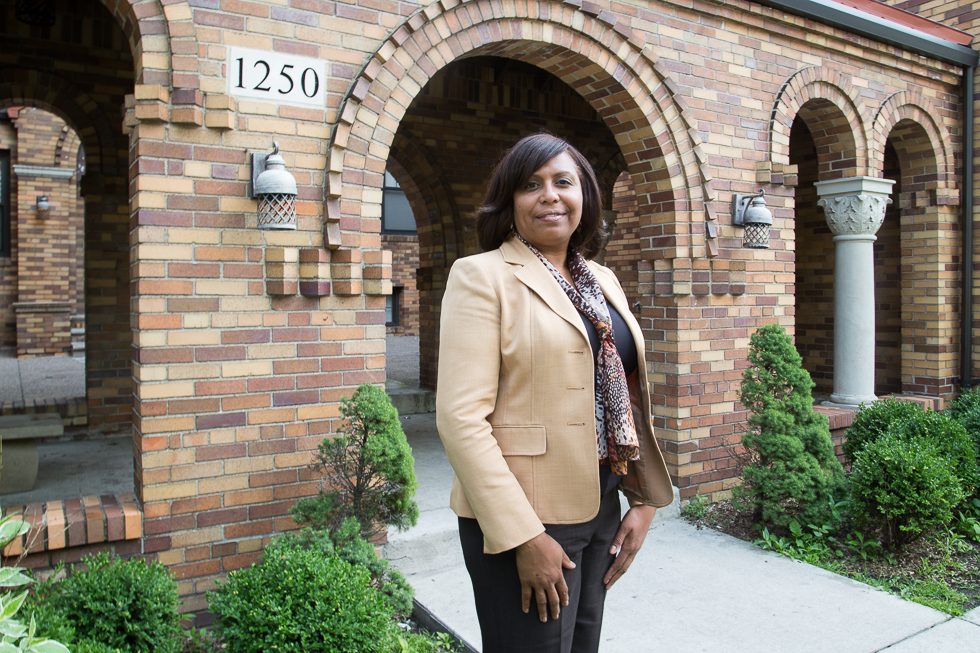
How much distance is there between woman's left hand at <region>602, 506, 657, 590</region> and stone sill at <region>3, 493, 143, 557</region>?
2400mm

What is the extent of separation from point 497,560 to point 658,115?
13.5 ft

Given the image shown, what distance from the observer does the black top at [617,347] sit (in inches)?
75.7

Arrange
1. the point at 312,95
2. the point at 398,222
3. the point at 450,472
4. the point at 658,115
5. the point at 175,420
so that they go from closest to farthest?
the point at 175,420 → the point at 312,95 → the point at 658,115 → the point at 450,472 → the point at 398,222

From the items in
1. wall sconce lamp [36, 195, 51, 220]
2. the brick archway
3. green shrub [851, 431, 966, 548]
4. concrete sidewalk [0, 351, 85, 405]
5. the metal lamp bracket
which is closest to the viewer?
green shrub [851, 431, 966, 548]

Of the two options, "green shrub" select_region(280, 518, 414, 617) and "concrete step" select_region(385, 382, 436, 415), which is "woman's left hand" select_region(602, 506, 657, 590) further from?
"concrete step" select_region(385, 382, 436, 415)

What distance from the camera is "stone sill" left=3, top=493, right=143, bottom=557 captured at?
10.3 feet

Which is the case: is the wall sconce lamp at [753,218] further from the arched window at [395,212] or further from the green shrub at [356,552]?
the arched window at [395,212]

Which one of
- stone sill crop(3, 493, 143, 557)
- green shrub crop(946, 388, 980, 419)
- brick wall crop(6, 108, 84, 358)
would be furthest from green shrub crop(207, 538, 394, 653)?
brick wall crop(6, 108, 84, 358)

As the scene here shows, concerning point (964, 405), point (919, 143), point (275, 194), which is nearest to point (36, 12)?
point (275, 194)

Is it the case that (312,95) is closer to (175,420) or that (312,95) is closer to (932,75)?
(175,420)

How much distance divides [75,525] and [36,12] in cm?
447

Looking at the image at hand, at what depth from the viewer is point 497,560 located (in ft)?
5.72

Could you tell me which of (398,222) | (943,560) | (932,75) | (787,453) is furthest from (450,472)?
(398,222)

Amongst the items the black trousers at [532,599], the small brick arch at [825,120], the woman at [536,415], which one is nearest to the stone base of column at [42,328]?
the small brick arch at [825,120]
